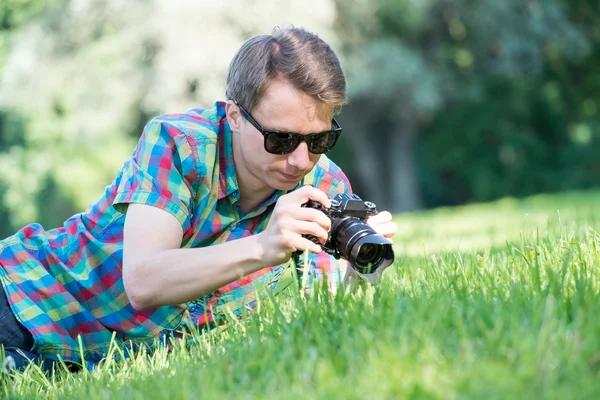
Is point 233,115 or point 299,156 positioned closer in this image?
point 299,156

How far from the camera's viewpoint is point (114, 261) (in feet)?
10.9

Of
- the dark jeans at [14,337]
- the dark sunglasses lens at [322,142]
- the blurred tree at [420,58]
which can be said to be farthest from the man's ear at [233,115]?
the blurred tree at [420,58]

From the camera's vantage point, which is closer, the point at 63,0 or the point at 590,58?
the point at 63,0

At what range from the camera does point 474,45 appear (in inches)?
832

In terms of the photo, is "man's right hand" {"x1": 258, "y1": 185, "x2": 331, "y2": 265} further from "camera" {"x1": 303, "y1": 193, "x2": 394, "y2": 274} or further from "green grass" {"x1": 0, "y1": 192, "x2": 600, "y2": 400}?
"green grass" {"x1": 0, "y1": 192, "x2": 600, "y2": 400}

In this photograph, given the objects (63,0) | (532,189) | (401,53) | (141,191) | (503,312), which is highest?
(63,0)

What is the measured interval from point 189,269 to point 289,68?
0.88 m

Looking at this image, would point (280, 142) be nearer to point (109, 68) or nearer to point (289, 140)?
point (289, 140)

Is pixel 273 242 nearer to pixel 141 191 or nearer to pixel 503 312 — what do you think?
pixel 141 191

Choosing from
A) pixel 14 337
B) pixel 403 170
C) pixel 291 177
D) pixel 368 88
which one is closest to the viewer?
pixel 291 177

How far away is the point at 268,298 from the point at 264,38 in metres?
1.14

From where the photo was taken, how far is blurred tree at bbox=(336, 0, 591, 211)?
19.0 metres

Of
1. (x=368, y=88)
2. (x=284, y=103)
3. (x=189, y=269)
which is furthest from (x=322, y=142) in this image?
(x=368, y=88)

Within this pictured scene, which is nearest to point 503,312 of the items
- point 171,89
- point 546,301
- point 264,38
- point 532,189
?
point 546,301
